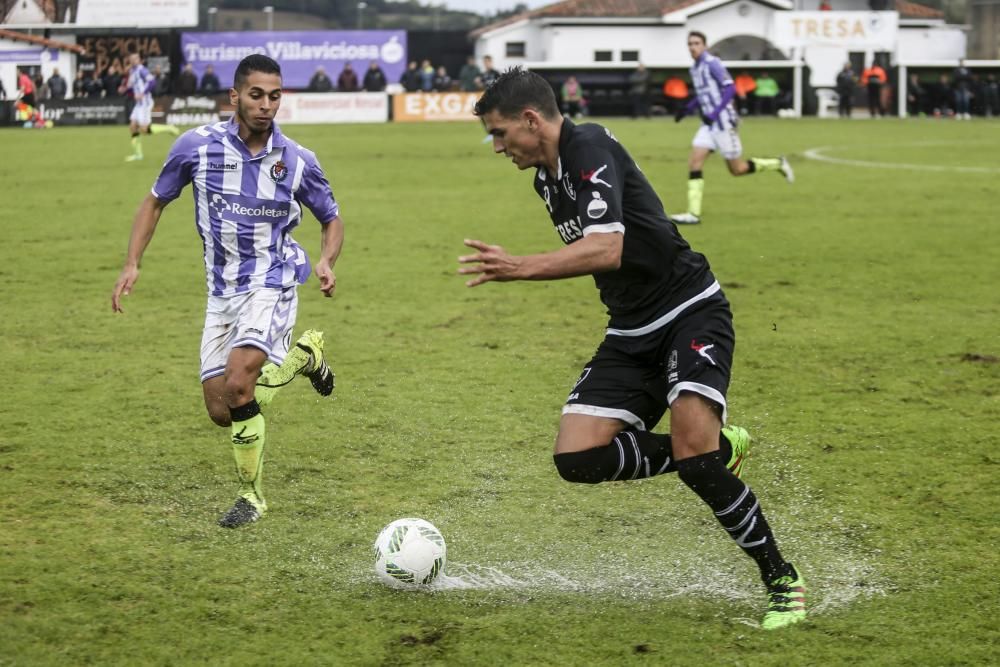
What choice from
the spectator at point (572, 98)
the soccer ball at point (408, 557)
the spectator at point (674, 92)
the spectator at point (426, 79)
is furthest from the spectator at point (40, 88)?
the soccer ball at point (408, 557)

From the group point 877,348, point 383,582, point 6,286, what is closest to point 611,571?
point 383,582

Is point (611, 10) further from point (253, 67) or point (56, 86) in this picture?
point (253, 67)

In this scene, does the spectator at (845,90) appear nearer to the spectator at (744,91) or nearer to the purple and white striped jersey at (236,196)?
the spectator at (744,91)

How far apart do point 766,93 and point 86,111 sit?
23.2 m

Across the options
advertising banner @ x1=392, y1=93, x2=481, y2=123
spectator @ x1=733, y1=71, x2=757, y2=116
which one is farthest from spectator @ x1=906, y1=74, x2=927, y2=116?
advertising banner @ x1=392, y1=93, x2=481, y2=123

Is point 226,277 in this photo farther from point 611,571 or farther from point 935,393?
point 935,393

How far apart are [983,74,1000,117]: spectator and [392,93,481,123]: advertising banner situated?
1803 cm

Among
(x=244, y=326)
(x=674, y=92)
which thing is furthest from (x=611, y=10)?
(x=244, y=326)

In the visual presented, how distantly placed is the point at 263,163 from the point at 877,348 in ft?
16.9

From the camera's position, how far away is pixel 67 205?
1892 centimetres

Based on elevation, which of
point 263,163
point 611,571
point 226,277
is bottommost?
point 611,571

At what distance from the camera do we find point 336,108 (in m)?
44.0

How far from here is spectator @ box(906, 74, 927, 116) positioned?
48406 mm

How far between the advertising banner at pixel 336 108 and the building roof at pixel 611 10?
19.8 metres
